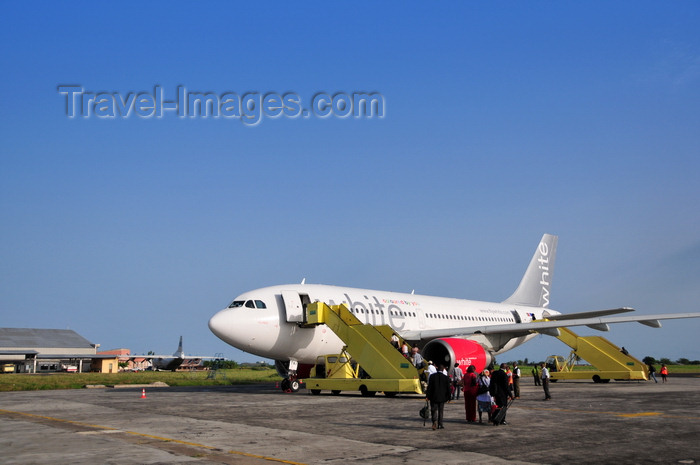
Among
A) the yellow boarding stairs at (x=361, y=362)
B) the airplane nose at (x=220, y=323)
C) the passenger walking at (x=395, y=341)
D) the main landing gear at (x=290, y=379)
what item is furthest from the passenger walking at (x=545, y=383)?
the airplane nose at (x=220, y=323)

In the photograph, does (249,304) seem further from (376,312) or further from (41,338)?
(41,338)

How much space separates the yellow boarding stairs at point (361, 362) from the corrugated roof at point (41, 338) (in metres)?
87.6

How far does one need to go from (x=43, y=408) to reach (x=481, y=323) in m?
25.2

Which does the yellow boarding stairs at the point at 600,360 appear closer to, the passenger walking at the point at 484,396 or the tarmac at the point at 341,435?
the tarmac at the point at 341,435

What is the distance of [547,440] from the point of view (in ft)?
37.1

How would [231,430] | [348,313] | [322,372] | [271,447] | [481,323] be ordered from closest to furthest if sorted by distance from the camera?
[271,447] < [231,430] < [348,313] < [322,372] < [481,323]

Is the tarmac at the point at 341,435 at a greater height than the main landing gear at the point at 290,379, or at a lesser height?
lesser

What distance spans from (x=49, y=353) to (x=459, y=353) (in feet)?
288

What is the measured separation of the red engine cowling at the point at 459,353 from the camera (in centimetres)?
2420

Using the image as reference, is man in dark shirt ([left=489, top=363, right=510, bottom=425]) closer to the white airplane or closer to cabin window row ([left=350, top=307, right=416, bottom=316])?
the white airplane

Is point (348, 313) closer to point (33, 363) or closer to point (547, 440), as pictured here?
point (547, 440)

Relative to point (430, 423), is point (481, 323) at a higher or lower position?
higher

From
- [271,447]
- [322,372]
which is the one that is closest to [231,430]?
[271,447]

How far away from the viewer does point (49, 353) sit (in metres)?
94.8
